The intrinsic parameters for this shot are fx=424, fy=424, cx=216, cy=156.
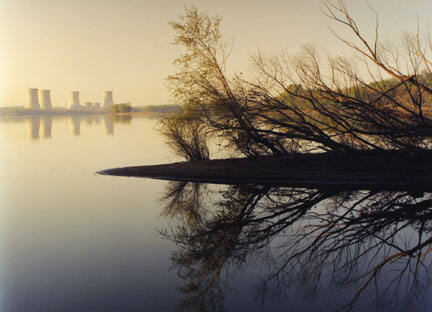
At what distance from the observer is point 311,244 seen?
805 centimetres

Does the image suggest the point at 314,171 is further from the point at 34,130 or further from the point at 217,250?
the point at 34,130

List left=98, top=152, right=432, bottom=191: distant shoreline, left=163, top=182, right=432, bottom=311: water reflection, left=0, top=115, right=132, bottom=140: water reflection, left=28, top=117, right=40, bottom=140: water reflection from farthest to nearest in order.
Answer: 1. left=0, top=115, right=132, bottom=140: water reflection
2. left=28, top=117, right=40, bottom=140: water reflection
3. left=98, top=152, right=432, bottom=191: distant shoreline
4. left=163, top=182, right=432, bottom=311: water reflection

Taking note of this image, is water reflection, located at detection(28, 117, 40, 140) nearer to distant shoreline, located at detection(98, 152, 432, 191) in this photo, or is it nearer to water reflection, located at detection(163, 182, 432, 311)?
distant shoreline, located at detection(98, 152, 432, 191)

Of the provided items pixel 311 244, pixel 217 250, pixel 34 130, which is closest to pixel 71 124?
pixel 34 130

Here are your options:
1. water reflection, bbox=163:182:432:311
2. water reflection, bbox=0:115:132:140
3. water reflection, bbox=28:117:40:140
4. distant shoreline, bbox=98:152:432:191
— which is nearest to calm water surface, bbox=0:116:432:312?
water reflection, bbox=163:182:432:311

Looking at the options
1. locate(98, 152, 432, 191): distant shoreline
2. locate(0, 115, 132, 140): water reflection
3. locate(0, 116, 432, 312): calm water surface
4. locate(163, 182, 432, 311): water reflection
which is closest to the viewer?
locate(0, 116, 432, 312): calm water surface

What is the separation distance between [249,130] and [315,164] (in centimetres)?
308

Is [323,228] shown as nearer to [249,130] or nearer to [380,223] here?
[380,223]

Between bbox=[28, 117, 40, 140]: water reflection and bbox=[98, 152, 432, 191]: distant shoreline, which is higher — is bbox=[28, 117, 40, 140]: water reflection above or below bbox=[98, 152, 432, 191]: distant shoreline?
above

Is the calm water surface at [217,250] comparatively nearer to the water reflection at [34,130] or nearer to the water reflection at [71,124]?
the water reflection at [34,130]

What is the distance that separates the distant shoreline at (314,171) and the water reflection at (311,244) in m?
1.44

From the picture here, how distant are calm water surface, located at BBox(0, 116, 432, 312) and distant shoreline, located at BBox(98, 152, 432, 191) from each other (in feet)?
4.43

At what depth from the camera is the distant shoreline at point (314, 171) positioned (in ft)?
44.7

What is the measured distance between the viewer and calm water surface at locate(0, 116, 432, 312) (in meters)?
5.81
